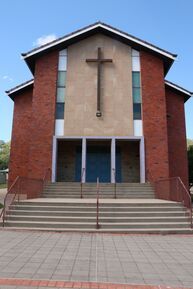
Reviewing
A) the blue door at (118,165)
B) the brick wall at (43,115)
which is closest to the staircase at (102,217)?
the brick wall at (43,115)

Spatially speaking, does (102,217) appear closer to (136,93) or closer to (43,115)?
(43,115)

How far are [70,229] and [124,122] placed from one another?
9.33 meters

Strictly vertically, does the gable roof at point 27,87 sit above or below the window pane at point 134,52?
below

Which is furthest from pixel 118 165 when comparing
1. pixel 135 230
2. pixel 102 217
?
pixel 135 230

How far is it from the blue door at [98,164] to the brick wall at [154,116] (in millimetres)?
2908

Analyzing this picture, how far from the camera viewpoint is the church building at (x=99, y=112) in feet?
53.3

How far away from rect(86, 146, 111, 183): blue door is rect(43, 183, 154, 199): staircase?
116 inches

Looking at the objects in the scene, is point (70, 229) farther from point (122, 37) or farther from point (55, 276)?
point (122, 37)

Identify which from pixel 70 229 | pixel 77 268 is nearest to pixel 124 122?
pixel 70 229

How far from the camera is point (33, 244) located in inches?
270

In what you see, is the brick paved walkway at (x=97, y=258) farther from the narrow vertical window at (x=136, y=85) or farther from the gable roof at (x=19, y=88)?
the gable roof at (x=19, y=88)

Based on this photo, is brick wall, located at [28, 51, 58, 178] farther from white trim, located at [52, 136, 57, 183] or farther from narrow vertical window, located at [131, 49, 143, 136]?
narrow vertical window, located at [131, 49, 143, 136]

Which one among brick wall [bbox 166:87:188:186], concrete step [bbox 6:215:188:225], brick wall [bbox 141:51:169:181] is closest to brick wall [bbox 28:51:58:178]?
brick wall [bbox 141:51:169:181]

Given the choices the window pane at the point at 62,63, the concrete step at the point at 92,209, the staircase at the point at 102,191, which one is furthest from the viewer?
the window pane at the point at 62,63
